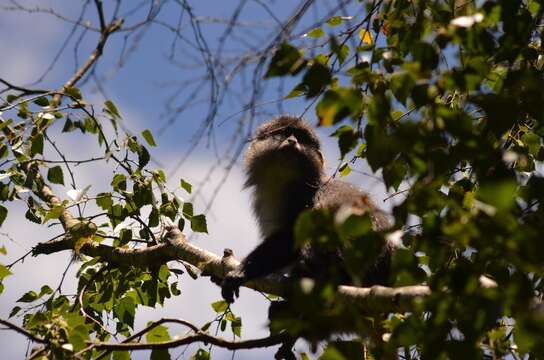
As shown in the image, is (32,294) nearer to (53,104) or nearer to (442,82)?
(53,104)

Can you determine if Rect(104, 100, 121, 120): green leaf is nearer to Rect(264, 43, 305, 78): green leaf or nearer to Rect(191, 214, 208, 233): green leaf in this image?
Rect(191, 214, 208, 233): green leaf

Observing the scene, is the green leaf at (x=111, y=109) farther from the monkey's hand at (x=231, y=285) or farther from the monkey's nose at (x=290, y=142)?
the monkey's nose at (x=290, y=142)

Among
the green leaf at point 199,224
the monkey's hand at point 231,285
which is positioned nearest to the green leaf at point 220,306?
the monkey's hand at point 231,285

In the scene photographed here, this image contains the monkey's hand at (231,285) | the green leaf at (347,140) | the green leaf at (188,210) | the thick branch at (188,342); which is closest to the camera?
the green leaf at (347,140)

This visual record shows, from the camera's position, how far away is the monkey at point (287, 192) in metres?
Answer: 5.26

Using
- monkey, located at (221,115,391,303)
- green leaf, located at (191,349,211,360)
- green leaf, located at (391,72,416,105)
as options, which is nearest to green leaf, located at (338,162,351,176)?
monkey, located at (221,115,391,303)

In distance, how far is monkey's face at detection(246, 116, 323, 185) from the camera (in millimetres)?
6484

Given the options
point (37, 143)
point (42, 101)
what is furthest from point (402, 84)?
point (42, 101)

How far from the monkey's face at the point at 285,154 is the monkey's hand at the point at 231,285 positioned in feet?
6.12

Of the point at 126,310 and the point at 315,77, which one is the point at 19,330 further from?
the point at 315,77

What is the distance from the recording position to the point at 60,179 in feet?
15.1

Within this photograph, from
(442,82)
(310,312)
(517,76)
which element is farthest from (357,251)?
(517,76)

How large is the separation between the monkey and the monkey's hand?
0.20 m

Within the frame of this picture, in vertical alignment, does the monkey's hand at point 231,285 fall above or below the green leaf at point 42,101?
below
